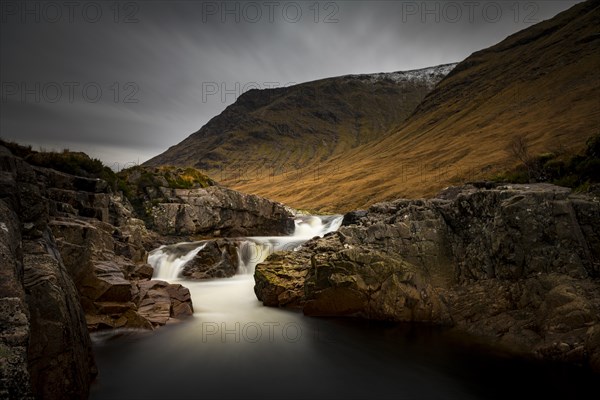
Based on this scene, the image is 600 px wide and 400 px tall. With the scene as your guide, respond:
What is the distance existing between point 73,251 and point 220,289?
334 inches

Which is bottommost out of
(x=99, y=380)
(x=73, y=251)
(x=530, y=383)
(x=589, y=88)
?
(x=530, y=383)

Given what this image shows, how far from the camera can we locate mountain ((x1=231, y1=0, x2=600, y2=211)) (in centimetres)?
5797

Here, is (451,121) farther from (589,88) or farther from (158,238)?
(158,238)

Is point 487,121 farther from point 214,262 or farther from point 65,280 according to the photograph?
point 65,280

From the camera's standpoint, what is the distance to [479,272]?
13391mm

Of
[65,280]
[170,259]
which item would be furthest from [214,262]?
[65,280]

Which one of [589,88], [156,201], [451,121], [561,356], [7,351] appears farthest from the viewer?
[451,121]

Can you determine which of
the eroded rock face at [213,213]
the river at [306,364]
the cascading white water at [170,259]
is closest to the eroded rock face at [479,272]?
the river at [306,364]

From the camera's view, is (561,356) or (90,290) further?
(90,290)

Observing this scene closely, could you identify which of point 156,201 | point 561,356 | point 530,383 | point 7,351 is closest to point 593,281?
point 561,356

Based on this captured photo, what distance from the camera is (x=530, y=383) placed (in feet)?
29.2

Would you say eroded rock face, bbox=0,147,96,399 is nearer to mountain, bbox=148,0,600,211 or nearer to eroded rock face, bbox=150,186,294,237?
eroded rock face, bbox=150,186,294,237

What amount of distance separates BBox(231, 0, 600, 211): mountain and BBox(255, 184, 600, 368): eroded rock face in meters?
29.7

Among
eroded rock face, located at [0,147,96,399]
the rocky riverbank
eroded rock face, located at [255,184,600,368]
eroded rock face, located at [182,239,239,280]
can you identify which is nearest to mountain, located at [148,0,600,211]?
eroded rock face, located at [255,184,600,368]
